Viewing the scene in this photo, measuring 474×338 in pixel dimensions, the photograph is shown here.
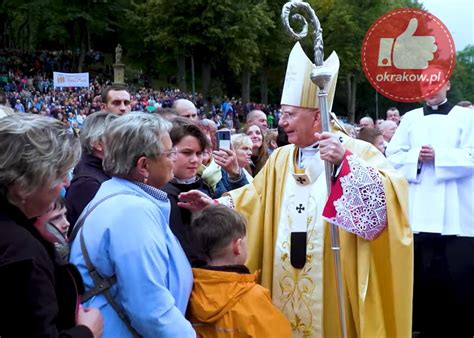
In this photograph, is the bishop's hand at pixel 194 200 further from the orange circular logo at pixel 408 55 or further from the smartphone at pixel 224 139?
the orange circular logo at pixel 408 55

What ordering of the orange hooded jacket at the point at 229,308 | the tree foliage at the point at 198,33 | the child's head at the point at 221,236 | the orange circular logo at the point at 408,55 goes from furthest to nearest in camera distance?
the tree foliage at the point at 198,33, the orange circular logo at the point at 408,55, the child's head at the point at 221,236, the orange hooded jacket at the point at 229,308

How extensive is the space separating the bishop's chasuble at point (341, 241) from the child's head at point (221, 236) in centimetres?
57

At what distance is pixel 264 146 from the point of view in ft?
19.5

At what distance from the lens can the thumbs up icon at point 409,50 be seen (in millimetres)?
6425

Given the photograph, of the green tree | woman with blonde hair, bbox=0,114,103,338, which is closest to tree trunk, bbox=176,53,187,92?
the green tree

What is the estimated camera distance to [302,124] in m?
3.51

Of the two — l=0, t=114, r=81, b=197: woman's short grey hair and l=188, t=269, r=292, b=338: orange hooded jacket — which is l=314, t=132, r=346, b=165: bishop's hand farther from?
l=0, t=114, r=81, b=197: woman's short grey hair

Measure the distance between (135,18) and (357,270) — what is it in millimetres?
37196

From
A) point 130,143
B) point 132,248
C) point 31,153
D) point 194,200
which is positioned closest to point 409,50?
point 194,200

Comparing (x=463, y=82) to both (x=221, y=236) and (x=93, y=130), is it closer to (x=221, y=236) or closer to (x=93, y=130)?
(x=93, y=130)

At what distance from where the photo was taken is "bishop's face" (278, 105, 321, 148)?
11.5ft

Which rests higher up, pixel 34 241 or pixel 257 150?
pixel 34 241

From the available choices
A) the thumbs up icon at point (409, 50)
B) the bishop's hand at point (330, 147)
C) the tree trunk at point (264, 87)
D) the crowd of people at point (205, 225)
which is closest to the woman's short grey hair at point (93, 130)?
the crowd of people at point (205, 225)

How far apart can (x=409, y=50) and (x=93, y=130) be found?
4636 millimetres
